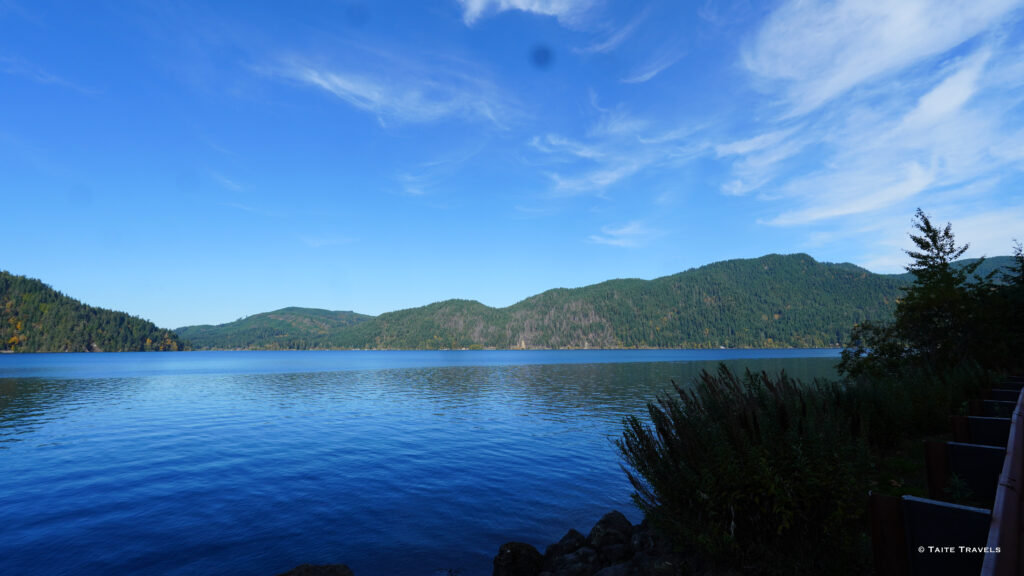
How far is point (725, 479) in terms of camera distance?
6531 millimetres

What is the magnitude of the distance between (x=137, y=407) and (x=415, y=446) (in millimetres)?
35316

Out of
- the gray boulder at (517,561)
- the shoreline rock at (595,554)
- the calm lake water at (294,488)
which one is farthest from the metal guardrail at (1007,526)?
the calm lake water at (294,488)

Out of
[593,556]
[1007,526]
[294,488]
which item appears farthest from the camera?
[294,488]

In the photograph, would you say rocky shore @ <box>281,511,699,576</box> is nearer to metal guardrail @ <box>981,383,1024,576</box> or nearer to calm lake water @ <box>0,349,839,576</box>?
calm lake water @ <box>0,349,839,576</box>

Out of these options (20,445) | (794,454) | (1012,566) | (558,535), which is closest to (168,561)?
(558,535)

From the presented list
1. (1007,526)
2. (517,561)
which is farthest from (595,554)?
(1007,526)

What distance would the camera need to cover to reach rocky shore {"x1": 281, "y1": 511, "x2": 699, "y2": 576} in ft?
29.8

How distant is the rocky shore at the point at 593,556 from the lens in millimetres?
9086

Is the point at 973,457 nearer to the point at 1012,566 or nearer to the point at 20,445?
the point at 1012,566

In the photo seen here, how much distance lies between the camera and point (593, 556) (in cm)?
1058

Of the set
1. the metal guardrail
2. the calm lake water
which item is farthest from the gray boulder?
the metal guardrail

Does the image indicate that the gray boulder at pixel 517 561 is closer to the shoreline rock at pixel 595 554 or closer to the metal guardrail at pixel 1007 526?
the shoreline rock at pixel 595 554

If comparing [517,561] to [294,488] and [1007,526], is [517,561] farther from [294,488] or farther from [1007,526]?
[294,488]

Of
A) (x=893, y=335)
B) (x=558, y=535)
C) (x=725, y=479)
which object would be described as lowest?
(x=558, y=535)
